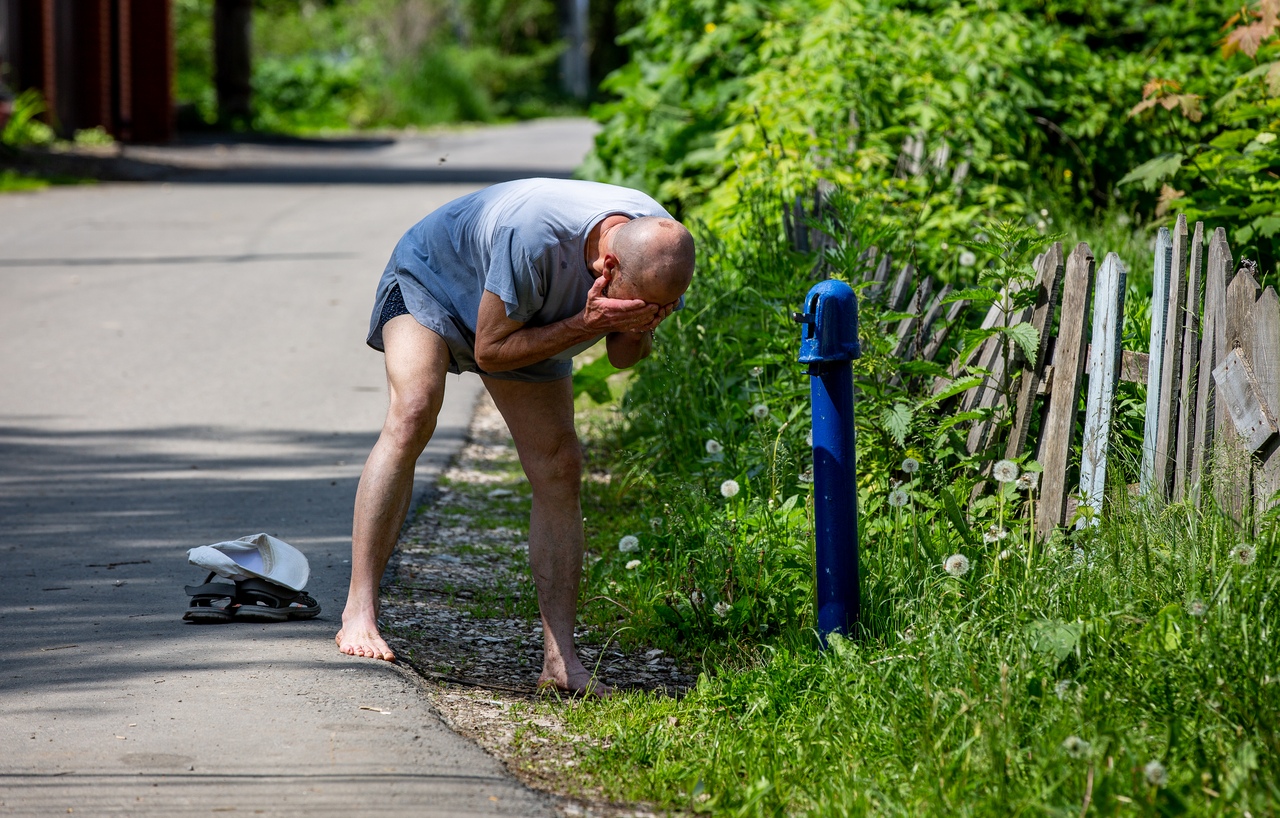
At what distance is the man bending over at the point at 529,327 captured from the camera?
10.0 ft

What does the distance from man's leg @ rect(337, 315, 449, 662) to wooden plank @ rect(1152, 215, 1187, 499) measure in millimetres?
1932

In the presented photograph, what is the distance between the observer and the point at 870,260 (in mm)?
4840

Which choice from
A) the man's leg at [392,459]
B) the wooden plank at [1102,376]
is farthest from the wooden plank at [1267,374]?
the man's leg at [392,459]

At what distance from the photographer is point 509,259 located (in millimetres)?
3096

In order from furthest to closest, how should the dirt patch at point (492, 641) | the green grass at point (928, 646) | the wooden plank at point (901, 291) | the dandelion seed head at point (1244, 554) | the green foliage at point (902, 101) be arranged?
the green foliage at point (902, 101), the wooden plank at point (901, 291), the dirt patch at point (492, 641), the dandelion seed head at point (1244, 554), the green grass at point (928, 646)

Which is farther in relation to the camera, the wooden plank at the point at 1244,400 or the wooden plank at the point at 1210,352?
the wooden plank at the point at 1210,352

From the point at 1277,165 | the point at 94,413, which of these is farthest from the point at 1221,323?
the point at 94,413

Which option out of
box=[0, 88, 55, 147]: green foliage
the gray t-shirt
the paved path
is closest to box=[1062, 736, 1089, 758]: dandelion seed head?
the paved path

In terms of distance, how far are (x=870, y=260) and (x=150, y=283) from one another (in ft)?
22.7

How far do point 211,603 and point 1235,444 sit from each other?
2.84 meters

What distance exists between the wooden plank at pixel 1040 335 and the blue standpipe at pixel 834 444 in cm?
84

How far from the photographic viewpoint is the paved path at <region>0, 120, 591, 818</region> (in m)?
2.79

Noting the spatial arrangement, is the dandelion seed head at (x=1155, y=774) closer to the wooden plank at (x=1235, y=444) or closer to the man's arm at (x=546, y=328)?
the wooden plank at (x=1235, y=444)

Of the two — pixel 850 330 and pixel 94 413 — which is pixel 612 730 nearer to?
pixel 850 330
